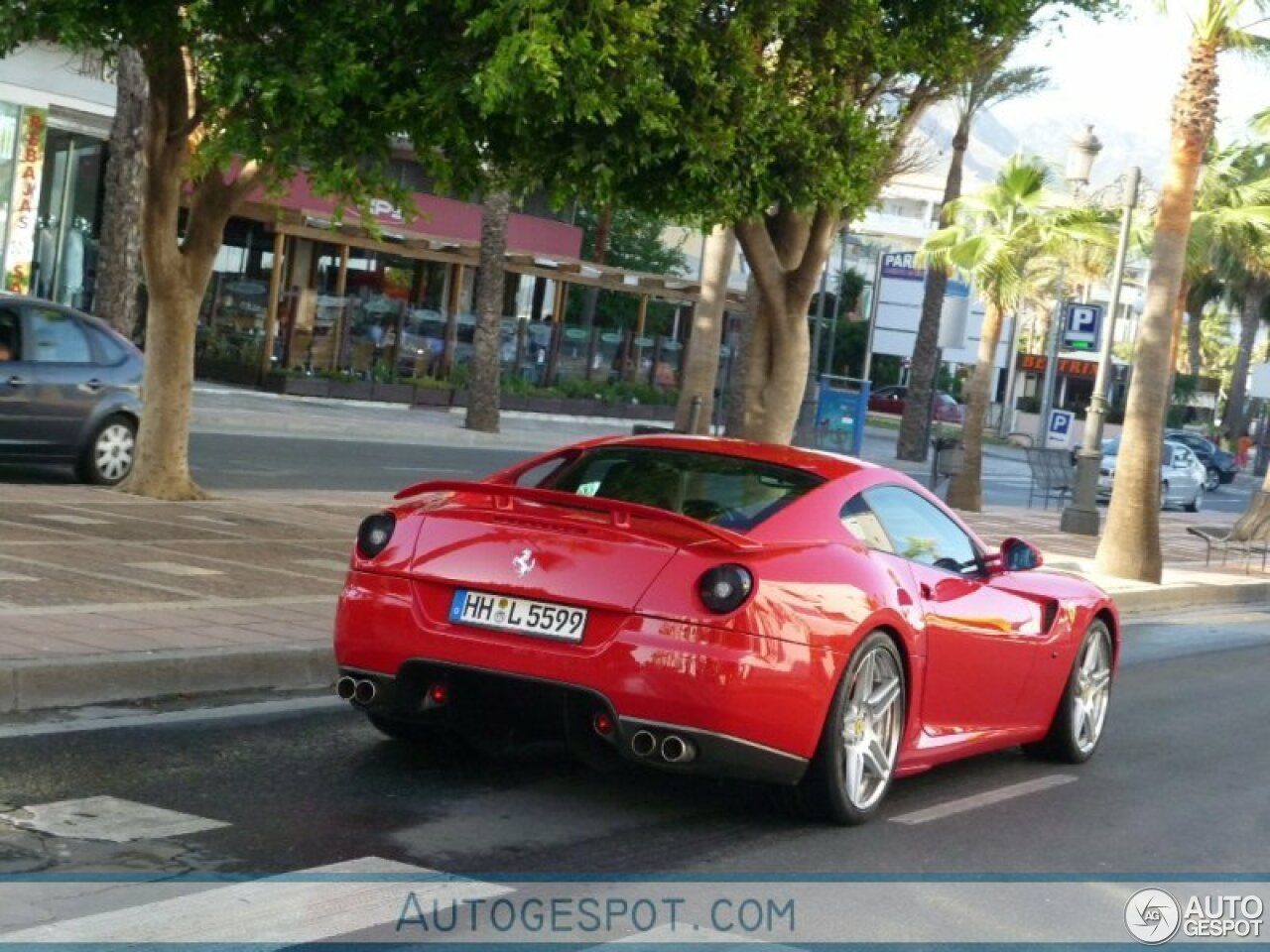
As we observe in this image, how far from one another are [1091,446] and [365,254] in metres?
18.9

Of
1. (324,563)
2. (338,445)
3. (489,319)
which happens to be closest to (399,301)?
(489,319)

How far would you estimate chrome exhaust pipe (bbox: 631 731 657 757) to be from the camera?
22.9 ft

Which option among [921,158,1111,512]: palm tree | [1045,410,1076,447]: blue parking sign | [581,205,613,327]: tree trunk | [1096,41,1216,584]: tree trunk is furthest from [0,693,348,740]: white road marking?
[581,205,613,327]: tree trunk

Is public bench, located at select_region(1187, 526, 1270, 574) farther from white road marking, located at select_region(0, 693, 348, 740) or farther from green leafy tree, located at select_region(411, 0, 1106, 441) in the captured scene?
white road marking, located at select_region(0, 693, 348, 740)

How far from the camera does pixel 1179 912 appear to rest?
6.82 meters

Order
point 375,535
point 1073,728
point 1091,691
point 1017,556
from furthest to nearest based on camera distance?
point 1091,691
point 1073,728
point 1017,556
point 375,535

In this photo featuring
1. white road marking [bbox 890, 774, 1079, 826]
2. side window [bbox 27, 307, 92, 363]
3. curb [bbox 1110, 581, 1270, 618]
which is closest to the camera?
white road marking [bbox 890, 774, 1079, 826]

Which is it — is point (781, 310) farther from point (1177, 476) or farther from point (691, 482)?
point (1177, 476)

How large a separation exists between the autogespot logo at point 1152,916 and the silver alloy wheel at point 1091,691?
269 cm

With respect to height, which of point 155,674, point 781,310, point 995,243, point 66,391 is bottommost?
point 155,674

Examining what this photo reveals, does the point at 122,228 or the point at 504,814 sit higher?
the point at 122,228

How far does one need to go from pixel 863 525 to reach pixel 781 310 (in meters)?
8.35

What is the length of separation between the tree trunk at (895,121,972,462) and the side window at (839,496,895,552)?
3790cm

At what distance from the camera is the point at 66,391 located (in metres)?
17.4
